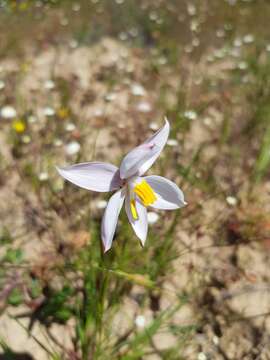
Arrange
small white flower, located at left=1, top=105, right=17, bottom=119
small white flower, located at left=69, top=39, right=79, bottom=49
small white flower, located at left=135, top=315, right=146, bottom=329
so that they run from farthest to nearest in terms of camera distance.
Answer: small white flower, located at left=69, top=39, right=79, bottom=49 < small white flower, located at left=1, top=105, right=17, bottom=119 < small white flower, located at left=135, top=315, right=146, bottom=329

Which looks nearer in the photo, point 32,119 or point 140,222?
point 140,222

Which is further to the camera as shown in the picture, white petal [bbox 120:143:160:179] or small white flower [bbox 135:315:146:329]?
small white flower [bbox 135:315:146:329]

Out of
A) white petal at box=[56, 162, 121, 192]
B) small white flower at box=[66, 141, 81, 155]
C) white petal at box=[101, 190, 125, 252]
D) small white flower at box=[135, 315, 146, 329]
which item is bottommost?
small white flower at box=[135, 315, 146, 329]

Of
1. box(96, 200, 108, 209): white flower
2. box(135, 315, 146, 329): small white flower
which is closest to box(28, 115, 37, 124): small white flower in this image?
box(96, 200, 108, 209): white flower

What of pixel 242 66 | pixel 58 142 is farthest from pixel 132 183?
pixel 242 66

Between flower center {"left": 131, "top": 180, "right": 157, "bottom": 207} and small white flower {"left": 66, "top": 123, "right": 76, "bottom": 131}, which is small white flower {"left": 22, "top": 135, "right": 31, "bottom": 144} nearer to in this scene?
small white flower {"left": 66, "top": 123, "right": 76, "bottom": 131}

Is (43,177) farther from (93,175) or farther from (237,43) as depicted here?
(237,43)

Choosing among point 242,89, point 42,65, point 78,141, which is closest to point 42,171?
point 78,141
